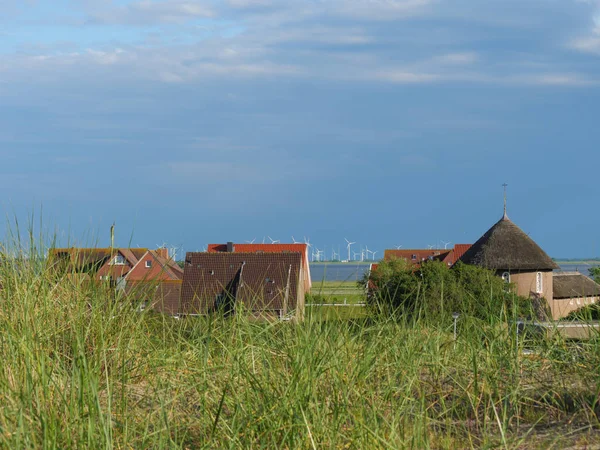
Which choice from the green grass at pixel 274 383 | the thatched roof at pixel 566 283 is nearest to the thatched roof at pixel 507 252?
the thatched roof at pixel 566 283

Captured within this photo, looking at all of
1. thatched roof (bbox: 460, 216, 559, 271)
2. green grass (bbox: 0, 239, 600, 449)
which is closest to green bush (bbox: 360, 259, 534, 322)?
green grass (bbox: 0, 239, 600, 449)

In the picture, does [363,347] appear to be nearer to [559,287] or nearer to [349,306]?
[349,306]

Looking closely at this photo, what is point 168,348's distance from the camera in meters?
6.03

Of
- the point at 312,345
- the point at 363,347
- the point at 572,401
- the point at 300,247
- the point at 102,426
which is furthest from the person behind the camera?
the point at 300,247

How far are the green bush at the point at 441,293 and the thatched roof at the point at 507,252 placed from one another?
5.02 m

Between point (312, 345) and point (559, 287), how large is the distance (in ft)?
187

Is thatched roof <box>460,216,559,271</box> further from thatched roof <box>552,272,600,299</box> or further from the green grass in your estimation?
the green grass

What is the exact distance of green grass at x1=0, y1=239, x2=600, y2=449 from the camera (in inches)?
151

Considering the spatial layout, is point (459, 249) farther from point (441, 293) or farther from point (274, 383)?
point (274, 383)

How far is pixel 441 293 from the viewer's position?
18.0 feet

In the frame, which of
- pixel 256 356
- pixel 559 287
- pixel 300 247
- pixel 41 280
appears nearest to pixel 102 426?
pixel 256 356

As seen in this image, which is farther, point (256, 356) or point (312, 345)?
point (256, 356)

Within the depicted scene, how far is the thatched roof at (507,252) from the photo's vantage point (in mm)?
55406

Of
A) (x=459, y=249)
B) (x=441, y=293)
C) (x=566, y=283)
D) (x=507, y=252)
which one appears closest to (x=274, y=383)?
(x=441, y=293)
